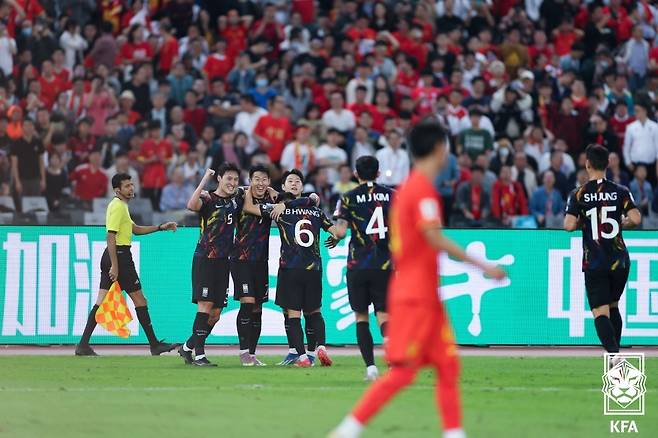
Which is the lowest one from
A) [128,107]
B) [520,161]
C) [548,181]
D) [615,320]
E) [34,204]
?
[615,320]

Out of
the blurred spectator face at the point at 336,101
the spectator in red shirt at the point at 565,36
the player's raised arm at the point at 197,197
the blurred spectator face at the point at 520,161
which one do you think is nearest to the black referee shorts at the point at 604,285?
the player's raised arm at the point at 197,197

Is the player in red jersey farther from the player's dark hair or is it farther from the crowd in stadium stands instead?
the crowd in stadium stands

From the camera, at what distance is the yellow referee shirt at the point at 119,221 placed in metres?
16.9

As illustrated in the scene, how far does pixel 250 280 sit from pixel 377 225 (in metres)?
2.92

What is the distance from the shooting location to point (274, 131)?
24.6 m

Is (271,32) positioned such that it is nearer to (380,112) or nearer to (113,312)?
(380,112)

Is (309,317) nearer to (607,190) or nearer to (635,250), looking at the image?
(607,190)

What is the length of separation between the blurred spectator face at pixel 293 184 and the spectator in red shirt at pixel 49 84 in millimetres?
10180

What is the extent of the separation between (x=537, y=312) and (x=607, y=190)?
553 cm

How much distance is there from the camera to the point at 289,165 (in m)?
23.8

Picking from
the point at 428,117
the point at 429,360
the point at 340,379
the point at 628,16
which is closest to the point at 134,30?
the point at 428,117

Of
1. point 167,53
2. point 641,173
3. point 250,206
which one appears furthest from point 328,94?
point 250,206

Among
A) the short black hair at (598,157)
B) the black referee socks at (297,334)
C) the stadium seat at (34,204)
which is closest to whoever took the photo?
the short black hair at (598,157)

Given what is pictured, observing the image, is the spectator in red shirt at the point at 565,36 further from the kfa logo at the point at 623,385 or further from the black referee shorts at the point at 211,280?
the black referee shorts at the point at 211,280
